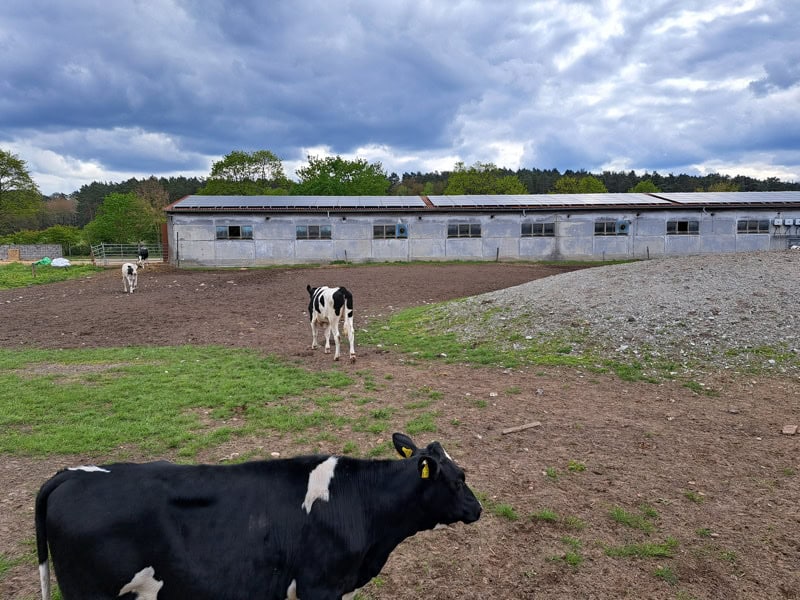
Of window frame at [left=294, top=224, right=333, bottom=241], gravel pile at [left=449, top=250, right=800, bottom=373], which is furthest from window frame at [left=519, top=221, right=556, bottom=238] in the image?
gravel pile at [left=449, top=250, right=800, bottom=373]

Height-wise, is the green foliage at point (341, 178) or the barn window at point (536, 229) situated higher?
the green foliage at point (341, 178)

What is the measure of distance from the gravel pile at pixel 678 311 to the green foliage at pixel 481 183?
216ft

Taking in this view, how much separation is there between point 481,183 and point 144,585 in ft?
270

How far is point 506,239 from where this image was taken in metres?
40.0

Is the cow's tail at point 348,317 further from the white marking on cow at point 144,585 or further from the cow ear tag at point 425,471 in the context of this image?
the white marking on cow at point 144,585

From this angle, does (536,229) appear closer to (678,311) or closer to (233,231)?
(233,231)

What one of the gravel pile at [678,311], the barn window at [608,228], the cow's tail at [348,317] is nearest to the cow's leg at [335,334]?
the cow's tail at [348,317]

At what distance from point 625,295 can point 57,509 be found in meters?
14.2

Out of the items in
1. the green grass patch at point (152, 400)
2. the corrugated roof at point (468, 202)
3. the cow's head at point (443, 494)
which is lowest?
the green grass patch at point (152, 400)

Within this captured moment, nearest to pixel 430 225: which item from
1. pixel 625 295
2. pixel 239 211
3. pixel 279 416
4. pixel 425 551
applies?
pixel 239 211

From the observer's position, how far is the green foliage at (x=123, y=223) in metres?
64.2

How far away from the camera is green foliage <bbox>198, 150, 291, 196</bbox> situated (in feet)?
235

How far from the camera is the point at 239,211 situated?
3750 cm

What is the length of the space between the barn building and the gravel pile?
74.4ft
